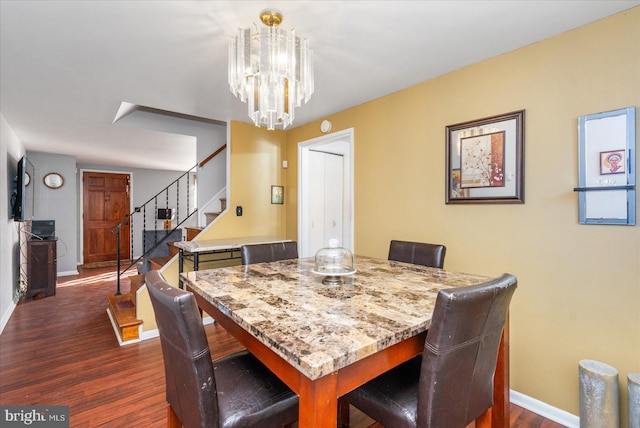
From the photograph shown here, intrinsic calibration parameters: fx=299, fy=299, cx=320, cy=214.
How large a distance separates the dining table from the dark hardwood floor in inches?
37.3

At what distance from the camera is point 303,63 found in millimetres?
1572

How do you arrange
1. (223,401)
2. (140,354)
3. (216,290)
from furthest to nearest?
(140,354) → (216,290) → (223,401)

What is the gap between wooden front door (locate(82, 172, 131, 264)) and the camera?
6562 millimetres

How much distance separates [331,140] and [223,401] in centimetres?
288

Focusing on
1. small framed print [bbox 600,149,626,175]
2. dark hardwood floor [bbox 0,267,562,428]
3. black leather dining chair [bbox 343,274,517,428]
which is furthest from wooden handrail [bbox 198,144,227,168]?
small framed print [bbox 600,149,626,175]

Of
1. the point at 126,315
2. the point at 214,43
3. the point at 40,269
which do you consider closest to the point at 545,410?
the point at 214,43

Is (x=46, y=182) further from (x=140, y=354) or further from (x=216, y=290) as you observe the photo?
(x=216, y=290)

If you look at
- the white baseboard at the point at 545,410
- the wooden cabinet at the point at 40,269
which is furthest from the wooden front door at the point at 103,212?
the white baseboard at the point at 545,410

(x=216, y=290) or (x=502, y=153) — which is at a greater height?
(x=502, y=153)

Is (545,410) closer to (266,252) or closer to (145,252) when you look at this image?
(266,252)

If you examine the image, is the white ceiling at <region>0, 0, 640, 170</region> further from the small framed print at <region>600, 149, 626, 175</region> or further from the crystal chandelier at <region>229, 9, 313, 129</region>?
the small framed print at <region>600, 149, 626, 175</region>

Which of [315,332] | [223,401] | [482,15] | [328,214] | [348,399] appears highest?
[482,15]

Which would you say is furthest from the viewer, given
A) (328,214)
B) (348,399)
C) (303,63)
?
(328,214)

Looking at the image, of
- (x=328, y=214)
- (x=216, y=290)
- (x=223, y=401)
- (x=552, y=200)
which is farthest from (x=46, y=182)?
(x=552, y=200)
